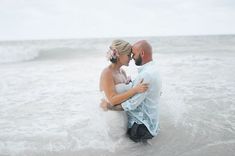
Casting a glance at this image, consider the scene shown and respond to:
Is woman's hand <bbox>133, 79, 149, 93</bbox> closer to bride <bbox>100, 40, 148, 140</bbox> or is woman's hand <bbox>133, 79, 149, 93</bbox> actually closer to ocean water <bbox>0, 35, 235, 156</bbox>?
bride <bbox>100, 40, 148, 140</bbox>

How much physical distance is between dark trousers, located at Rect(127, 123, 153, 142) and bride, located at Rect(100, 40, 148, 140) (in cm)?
11

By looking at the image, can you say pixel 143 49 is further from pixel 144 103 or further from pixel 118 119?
pixel 118 119

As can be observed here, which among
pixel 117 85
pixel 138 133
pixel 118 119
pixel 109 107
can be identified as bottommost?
pixel 138 133

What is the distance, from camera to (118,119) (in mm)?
4824

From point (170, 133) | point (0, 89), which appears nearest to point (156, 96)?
point (170, 133)

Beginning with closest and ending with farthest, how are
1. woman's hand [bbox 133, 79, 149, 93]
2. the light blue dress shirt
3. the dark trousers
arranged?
woman's hand [bbox 133, 79, 149, 93]
the light blue dress shirt
the dark trousers

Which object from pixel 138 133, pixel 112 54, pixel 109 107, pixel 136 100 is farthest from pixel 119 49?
pixel 138 133

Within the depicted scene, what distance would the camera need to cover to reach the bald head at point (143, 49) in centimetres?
460

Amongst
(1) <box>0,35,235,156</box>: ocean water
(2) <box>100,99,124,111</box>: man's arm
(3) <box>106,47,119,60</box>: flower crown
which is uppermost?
(3) <box>106,47,119,60</box>: flower crown

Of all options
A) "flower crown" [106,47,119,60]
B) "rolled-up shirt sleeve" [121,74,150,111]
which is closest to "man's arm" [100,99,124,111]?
"rolled-up shirt sleeve" [121,74,150,111]

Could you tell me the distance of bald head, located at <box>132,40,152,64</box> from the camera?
4598mm

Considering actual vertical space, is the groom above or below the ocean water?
above

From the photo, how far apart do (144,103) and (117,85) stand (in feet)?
1.47

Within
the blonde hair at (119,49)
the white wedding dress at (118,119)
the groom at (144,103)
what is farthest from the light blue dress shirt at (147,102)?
the blonde hair at (119,49)
